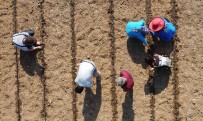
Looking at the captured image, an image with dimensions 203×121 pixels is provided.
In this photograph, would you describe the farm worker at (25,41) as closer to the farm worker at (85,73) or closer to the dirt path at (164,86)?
the farm worker at (85,73)

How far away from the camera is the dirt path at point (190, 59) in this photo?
3.25 metres

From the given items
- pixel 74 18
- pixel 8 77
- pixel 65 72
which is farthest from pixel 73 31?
pixel 8 77

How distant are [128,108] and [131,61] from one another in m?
0.38

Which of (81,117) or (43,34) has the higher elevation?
(43,34)

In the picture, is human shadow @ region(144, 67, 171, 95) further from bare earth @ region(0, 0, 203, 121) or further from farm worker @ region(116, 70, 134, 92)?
farm worker @ region(116, 70, 134, 92)

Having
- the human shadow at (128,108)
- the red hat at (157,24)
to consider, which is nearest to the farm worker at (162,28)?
the red hat at (157,24)

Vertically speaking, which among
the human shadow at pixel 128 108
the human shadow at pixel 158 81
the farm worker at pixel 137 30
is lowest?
the human shadow at pixel 128 108

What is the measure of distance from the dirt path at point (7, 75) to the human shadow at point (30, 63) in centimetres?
8

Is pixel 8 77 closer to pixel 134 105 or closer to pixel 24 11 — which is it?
pixel 24 11

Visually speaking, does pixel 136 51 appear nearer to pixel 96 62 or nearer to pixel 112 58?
pixel 112 58

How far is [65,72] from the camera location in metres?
3.41

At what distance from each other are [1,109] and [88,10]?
3.63 ft

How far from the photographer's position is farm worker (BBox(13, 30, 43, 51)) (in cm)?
325

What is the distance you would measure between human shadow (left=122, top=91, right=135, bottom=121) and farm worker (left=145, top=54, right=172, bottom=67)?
0.32 m
